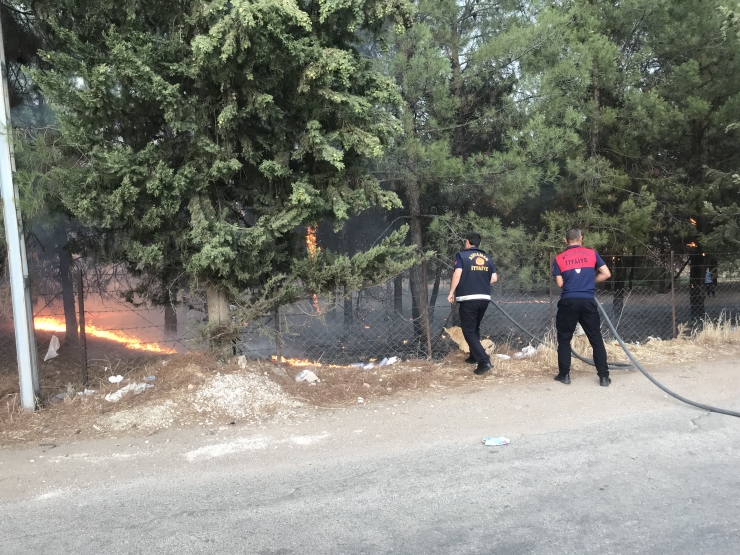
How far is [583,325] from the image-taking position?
585cm

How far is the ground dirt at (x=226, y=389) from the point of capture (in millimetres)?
4898

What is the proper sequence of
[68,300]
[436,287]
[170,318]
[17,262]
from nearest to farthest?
[17,262] < [170,318] < [68,300] < [436,287]

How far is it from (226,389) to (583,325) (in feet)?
13.3

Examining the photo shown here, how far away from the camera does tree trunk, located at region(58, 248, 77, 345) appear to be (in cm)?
1017

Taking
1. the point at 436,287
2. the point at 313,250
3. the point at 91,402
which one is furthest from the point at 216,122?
the point at 436,287

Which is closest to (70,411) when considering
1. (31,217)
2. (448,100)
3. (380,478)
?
→ (31,217)

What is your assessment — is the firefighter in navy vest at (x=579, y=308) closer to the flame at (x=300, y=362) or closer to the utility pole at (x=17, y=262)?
the flame at (x=300, y=362)

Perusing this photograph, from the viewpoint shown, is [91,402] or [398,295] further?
[398,295]

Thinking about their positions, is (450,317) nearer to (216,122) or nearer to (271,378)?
(271,378)

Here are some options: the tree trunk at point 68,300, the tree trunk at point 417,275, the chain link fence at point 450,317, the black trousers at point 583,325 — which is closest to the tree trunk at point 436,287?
the chain link fence at point 450,317

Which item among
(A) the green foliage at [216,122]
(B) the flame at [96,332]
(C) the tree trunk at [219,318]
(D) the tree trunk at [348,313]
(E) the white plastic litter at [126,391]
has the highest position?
(A) the green foliage at [216,122]

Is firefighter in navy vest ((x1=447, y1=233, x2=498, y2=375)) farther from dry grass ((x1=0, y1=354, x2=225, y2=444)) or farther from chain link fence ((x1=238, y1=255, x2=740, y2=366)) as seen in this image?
dry grass ((x1=0, y1=354, x2=225, y2=444))

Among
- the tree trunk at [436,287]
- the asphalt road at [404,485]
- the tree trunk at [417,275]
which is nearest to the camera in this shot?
the asphalt road at [404,485]

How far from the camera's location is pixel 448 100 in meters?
8.34
